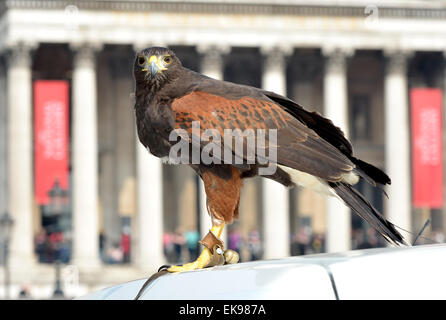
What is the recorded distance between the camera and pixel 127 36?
46156 millimetres

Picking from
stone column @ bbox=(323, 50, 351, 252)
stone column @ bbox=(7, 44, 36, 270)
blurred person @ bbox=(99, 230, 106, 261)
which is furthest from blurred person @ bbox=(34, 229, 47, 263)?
stone column @ bbox=(323, 50, 351, 252)

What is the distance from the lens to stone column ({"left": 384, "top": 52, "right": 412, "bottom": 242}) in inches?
1855

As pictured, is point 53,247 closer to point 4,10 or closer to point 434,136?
point 4,10

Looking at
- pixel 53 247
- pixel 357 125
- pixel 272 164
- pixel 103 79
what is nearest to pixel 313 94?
pixel 357 125

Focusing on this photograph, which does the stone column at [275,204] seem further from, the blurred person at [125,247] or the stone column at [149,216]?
the blurred person at [125,247]

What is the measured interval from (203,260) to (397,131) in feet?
143

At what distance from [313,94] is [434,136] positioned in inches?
272

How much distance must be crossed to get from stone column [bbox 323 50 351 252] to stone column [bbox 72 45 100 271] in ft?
33.0

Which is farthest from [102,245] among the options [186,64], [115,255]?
[186,64]

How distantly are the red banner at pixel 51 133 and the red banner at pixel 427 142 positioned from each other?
49.2 feet

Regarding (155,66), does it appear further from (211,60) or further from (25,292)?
(211,60)

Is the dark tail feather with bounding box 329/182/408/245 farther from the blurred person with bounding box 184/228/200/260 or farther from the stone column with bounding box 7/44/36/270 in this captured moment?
the blurred person with bounding box 184/228/200/260

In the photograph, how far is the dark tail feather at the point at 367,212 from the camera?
4.50 metres

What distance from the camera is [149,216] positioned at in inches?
1788
